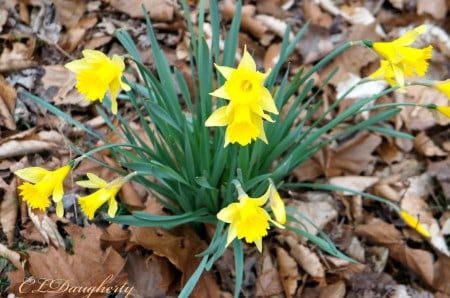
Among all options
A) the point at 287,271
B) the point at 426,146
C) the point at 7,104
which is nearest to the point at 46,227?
the point at 7,104

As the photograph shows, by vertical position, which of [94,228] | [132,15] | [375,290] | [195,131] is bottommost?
[375,290]

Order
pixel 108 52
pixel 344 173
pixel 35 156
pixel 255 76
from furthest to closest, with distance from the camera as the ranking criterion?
1. pixel 108 52
2. pixel 344 173
3. pixel 35 156
4. pixel 255 76

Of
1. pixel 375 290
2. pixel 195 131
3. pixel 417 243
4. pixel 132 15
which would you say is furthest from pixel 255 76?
pixel 132 15

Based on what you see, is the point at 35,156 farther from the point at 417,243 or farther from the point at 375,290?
the point at 417,243

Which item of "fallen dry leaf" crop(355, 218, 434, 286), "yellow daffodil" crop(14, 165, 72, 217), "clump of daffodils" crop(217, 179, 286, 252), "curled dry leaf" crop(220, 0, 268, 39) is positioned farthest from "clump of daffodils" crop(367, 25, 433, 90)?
"curled dry leaf" crop(220, 0, 268, 39)

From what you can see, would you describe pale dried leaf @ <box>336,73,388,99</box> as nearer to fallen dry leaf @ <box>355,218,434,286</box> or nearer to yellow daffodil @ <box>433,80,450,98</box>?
fallen dry leaf @ <box>355,218,434,286</box>

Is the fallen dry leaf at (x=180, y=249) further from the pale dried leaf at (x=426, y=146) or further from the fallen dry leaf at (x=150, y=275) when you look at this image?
the pale dried leaf at (x=426, y=146)
